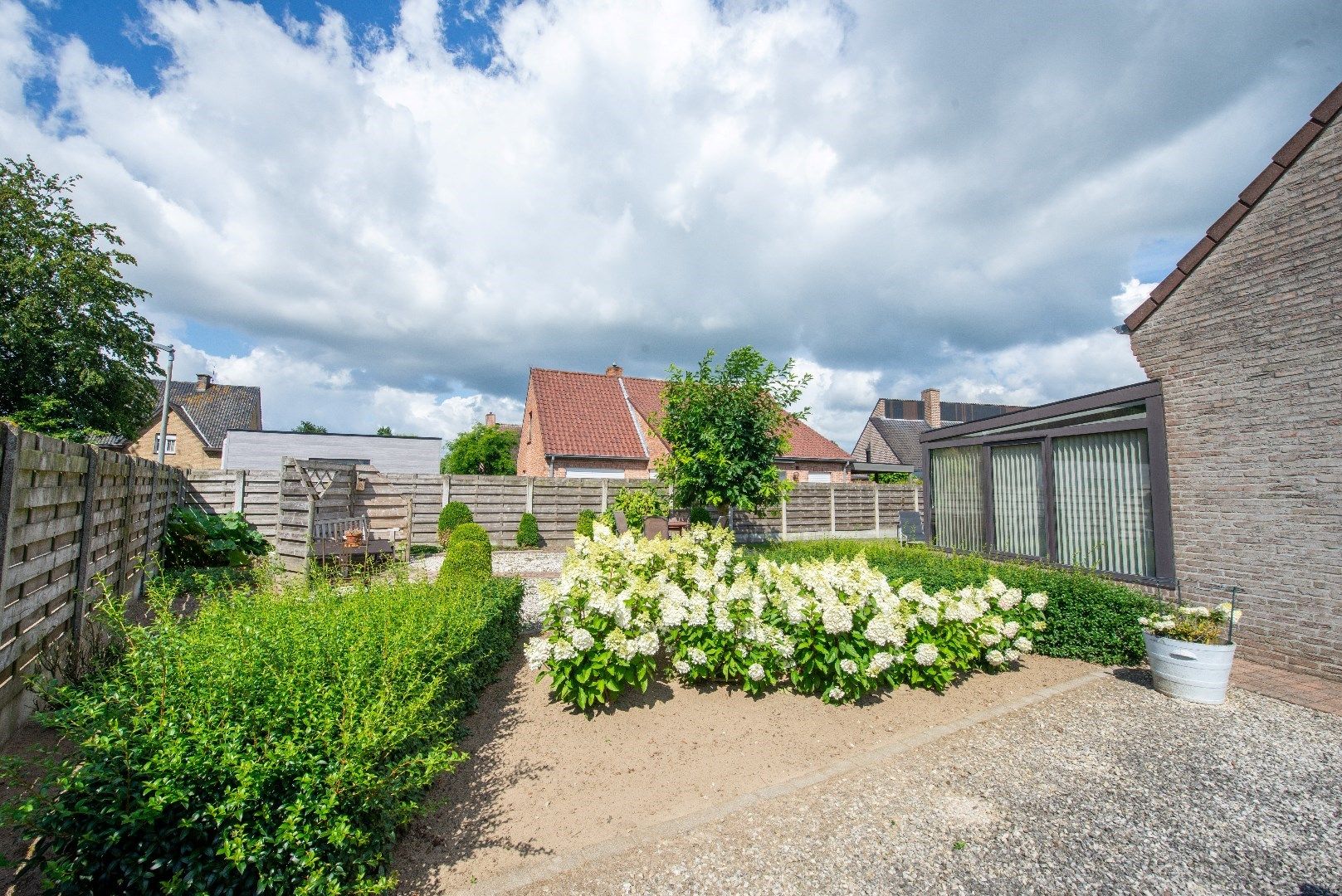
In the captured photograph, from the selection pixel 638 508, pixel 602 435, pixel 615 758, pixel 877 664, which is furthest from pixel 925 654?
pixel 602 435

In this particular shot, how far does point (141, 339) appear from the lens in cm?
2055

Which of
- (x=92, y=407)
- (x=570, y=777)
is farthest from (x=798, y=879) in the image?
(x=92, y=407)

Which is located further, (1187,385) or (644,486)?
(644,486)

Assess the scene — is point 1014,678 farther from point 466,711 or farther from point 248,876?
point 248,876

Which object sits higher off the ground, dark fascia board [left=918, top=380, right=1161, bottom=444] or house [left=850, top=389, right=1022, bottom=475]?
house [left=850, top=389, right=1022, bottom=475]

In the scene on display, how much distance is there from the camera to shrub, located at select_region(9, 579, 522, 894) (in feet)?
6.57

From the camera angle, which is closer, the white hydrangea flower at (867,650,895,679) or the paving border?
the paving border

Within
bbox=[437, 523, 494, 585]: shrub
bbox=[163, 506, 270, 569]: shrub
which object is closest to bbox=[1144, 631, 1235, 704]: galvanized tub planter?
bbox=[437, 523, 494, 585]: shrub

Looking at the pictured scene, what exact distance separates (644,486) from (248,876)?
13.6 metres

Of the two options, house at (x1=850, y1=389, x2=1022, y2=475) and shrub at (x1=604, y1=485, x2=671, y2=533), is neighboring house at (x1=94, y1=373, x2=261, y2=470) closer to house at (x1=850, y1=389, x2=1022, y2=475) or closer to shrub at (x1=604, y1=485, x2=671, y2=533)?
shrub at (x1=604, y1=485, x2=671, y2=533)

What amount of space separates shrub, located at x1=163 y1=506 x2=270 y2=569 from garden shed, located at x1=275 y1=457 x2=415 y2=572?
528 millimetres

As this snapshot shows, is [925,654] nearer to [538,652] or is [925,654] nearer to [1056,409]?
[538,652]

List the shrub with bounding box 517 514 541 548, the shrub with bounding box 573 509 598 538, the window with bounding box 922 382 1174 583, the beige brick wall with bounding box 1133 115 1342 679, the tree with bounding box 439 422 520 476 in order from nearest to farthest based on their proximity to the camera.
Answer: the beige brick wall with bounding box 1133 115 1342 679 → the window with bounding box 922 382 1174 583 → the shrub with bounding box 573 509 598 538 → the shrub with bounding box 517 514 541 548 → the tree with bounding box 439 422 520 476

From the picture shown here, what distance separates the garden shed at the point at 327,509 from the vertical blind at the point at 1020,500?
827 centimetres
